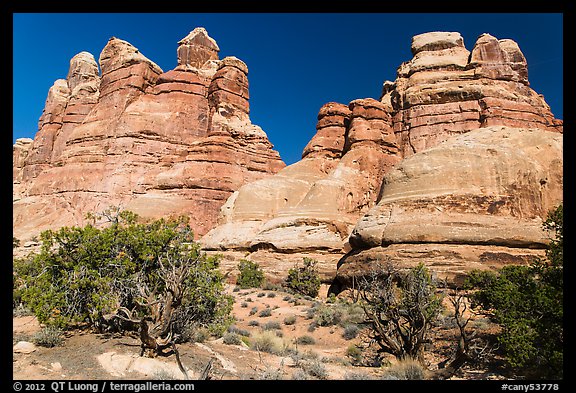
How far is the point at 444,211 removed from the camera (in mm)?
19797

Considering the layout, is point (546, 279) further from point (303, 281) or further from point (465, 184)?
point (303, 281)

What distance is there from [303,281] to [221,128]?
33.7 meters

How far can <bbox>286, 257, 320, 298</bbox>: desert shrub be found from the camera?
1016 inches

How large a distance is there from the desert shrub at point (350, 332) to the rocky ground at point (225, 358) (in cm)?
4

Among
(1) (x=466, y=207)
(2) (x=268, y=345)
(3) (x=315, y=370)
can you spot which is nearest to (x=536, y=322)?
(3) (x=315, y=370)

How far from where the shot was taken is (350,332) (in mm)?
14359

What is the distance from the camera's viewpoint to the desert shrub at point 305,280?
84.7 feet

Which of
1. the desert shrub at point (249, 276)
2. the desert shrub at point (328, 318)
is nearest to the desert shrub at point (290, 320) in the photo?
the desert shrub at point (328, 318)

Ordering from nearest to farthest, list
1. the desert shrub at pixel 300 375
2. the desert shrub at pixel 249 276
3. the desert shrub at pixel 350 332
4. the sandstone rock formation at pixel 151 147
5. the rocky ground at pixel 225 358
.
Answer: the rocky ground at pixel 225 358
the desert shrub at pixel 300 375
the desert shrub at pixel 350 332
the desert shrub at pixel 249 276
the sandstone rock formation at pixel 151 147

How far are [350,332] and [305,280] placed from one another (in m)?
12.0

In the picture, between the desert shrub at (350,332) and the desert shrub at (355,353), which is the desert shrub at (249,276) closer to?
the desert shrub at (350,332)

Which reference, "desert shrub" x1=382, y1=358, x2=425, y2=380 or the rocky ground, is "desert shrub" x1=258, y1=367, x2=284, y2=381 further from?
"desert shrub" x1=382, y1=358, x2=425, y2=380

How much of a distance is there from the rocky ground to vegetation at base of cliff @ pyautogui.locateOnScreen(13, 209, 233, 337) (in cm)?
67
